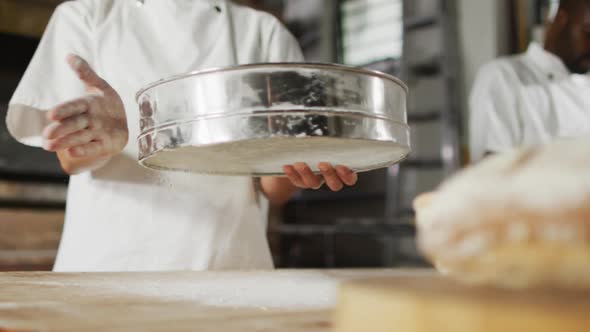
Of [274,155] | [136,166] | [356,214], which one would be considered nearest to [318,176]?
[274,155]

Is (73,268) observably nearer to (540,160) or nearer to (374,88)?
(374,88)

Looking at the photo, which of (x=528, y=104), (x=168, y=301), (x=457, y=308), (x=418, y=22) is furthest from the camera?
(x=418, y=22)

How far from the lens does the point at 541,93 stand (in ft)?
6.66

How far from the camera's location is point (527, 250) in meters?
0.29

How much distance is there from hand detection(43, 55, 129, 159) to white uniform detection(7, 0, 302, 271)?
139 mm

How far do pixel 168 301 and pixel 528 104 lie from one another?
5.87ft

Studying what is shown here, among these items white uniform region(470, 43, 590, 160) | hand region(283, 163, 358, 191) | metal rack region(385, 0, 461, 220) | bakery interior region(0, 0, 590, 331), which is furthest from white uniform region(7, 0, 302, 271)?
metal rack region(385, 0, 461, 220)

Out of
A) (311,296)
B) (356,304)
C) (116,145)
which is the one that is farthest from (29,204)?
(356,304)

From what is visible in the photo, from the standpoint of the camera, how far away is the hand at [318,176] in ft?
2.58

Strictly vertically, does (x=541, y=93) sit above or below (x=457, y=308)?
above

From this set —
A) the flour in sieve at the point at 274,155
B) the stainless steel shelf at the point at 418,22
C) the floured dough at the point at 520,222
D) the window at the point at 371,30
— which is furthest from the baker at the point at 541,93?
the floured dough at the point at 520,222

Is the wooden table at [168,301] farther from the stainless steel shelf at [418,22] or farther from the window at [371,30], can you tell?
the window at [371,30]

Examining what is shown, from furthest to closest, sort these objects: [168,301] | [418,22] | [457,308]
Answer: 1. [418,22]
2. [168,301]
3. [457,308]

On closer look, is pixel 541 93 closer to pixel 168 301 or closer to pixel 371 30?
pixel 371 30
